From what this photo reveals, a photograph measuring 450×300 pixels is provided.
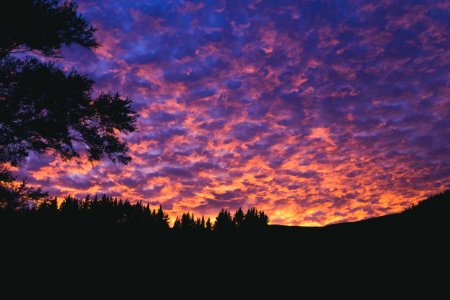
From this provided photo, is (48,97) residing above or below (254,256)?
above

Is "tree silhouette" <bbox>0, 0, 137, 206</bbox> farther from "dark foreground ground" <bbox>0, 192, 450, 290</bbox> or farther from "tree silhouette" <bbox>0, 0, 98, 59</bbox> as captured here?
"dark foreground ground" <bbox>0, 192, 450, 290</bbox>

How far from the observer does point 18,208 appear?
1488cm

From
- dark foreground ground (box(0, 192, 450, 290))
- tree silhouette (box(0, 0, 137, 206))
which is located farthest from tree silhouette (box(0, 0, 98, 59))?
dark foreground ground (box(0, 192, 450, 290))

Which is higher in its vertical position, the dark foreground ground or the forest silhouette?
the forest silhouette

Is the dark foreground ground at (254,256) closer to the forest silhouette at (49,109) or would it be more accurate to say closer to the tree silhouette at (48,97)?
the forest silhouette at (49,109)

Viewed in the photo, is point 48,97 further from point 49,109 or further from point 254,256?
point 254,256

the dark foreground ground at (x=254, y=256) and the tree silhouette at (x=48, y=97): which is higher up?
the tree silhouette at (x=48, y=97)

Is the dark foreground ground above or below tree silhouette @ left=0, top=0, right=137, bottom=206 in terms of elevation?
below

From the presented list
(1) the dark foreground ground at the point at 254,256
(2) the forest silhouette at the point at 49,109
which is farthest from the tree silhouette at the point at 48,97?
(1) the dark foreground ground at the point at 254,256

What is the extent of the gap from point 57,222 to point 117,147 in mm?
8614

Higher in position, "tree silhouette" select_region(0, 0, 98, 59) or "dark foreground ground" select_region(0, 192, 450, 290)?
"tree silhouette" select_region(0, 0, 98, 59)

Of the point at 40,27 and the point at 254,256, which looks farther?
the point at 254,256

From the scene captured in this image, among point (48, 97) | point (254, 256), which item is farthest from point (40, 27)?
point (254, 256)

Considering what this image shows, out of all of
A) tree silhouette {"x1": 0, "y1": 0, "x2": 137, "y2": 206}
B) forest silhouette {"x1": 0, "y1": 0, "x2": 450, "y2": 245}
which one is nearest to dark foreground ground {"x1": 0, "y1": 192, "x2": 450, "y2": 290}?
forest silhouette {"x1": 0, "y1": 0, "x2": 450, "y2": 245}
